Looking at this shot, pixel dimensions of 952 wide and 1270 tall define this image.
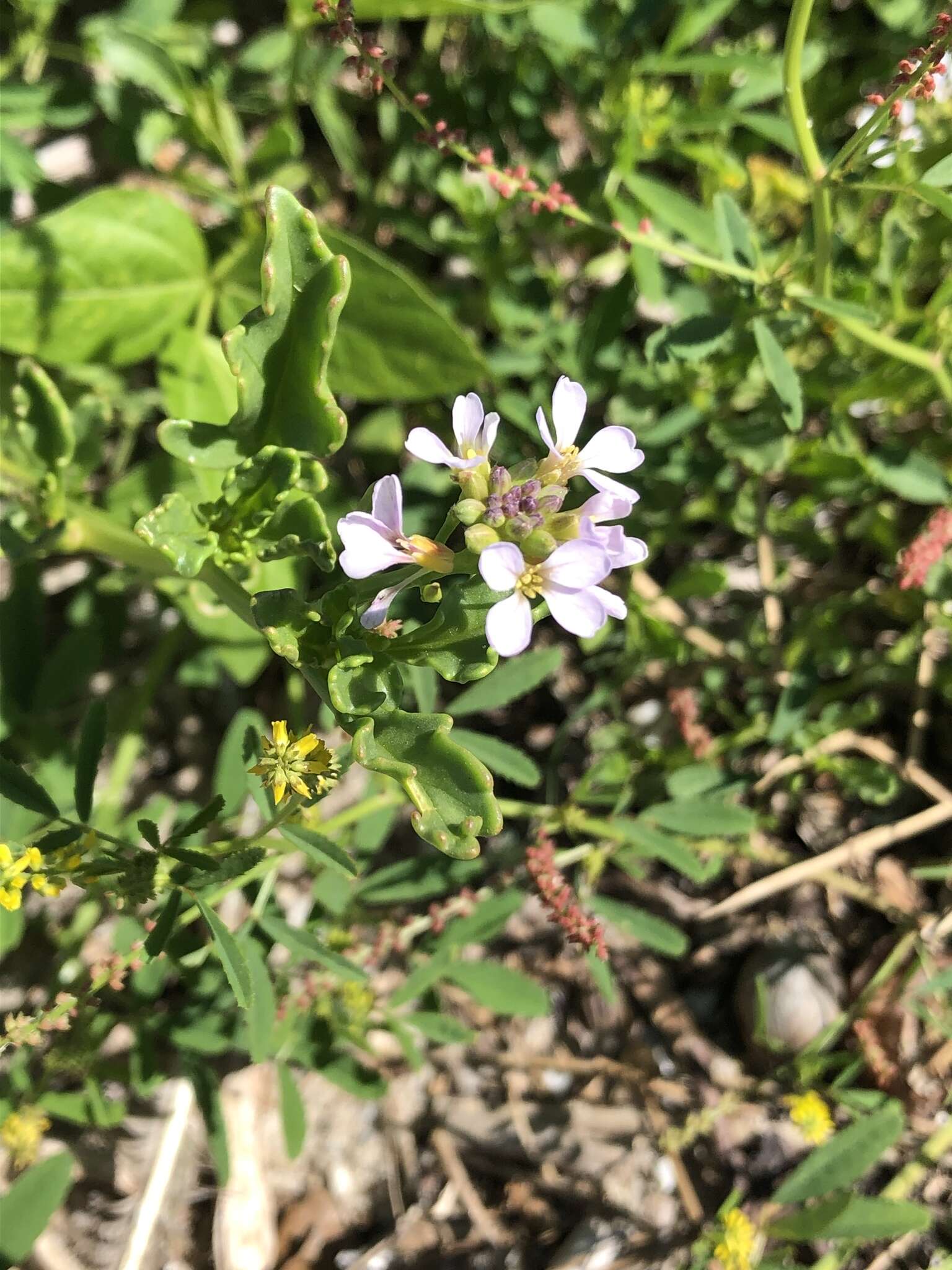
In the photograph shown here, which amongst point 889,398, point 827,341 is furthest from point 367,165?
point 889,398

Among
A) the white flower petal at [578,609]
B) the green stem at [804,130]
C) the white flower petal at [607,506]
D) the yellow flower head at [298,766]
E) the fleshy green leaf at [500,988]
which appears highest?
the green stem at [804,130]

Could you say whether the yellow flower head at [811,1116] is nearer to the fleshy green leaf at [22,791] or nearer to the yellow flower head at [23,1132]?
the yellow flower head at [23,1132]

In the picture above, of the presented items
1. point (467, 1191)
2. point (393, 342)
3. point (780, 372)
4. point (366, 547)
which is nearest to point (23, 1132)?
point (467, 1191)

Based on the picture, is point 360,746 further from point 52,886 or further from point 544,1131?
point 544,1131

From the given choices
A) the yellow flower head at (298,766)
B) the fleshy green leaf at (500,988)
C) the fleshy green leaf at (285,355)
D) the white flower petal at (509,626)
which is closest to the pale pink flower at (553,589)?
the white flower petal at (509,626)

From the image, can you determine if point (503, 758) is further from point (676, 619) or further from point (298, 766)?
point (676, 619)
